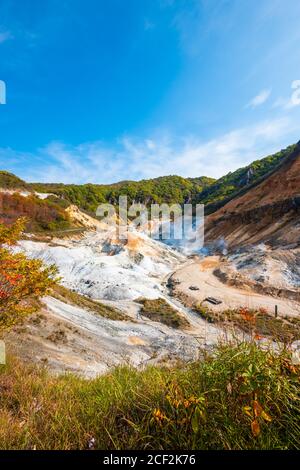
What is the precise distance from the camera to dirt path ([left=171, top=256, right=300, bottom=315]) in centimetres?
2223

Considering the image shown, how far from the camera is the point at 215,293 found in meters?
25.4

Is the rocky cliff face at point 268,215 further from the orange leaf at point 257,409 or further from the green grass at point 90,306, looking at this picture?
the orange leaf at point 257,409

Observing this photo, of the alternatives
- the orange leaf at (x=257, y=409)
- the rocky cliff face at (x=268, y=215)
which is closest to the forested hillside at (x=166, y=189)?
the rocky cliff face at (x=268, y=215)

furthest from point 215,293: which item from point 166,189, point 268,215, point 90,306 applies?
point 166,189

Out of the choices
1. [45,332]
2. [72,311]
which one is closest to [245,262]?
[72,311]

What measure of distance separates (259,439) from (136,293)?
73.6ft

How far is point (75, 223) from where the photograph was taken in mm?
55312

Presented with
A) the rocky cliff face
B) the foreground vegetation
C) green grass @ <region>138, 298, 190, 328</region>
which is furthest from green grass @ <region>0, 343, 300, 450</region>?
the rocky cliff face

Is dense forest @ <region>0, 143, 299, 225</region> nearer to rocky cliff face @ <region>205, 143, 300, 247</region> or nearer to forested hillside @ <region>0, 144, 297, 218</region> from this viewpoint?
forested hillside @ <region>0, 144, 297, 218</region>

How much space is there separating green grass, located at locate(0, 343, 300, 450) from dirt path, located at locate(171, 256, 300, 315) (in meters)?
16.1

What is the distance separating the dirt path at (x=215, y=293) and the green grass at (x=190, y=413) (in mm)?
16052

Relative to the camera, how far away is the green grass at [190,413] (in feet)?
7.79

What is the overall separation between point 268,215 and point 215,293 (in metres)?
22.2
